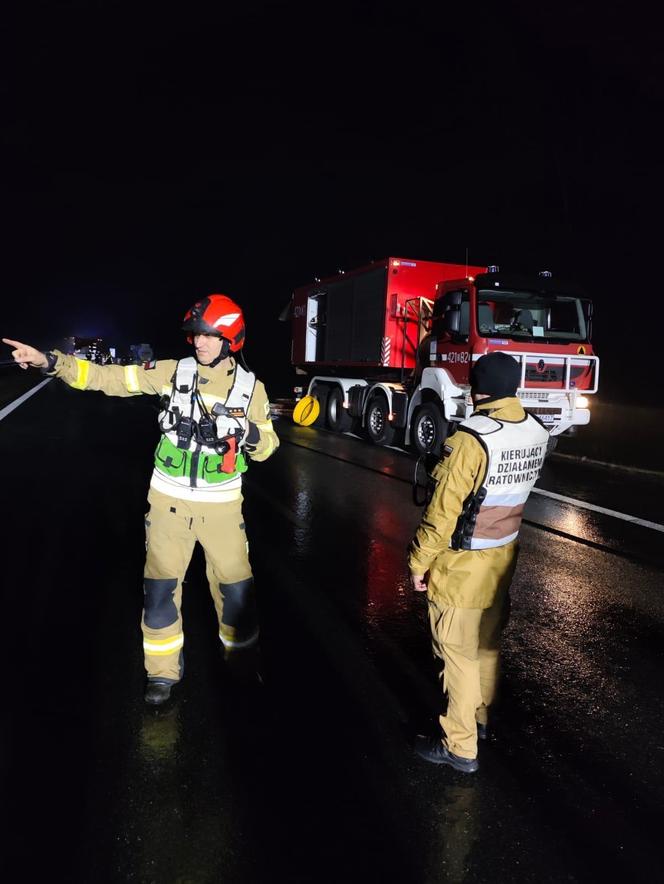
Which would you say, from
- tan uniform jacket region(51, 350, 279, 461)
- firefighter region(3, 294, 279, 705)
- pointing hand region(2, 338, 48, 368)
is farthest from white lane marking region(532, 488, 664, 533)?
pointing hand region(2, 338, 48, 368)

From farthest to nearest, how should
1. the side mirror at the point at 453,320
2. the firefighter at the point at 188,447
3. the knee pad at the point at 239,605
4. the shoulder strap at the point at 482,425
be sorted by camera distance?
the side mirror at the point at 453,320 < the knee pad at the point at 239,605 < the firefighter at the point at 188,447 < the shoulder strap at the point at 482,425

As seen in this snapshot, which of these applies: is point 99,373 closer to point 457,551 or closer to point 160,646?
point 160,646

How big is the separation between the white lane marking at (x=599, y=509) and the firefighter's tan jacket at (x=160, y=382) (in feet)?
17.8

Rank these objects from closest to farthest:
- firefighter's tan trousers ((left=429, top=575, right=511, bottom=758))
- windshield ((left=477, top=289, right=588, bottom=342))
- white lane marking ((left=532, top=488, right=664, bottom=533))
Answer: firefighter's tan trousers ((left=429, top=575, right=511, bottom=758)) → white lane marking ((left=532, top=488, right=664, bottom=533)) → windshield ((left=477, top=289, right=588, bottom=342))

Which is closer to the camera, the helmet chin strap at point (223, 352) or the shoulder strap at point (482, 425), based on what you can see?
the shoulder strap at point (482, 425)

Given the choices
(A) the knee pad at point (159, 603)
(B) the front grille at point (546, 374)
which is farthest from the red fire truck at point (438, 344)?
(A) the knee pad at point (159, 603)

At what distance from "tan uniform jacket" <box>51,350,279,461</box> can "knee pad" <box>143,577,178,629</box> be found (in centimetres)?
77

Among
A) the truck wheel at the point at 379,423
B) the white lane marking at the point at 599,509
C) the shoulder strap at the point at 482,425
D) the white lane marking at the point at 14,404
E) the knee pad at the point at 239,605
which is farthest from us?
the white lane marking at the point at 14,404

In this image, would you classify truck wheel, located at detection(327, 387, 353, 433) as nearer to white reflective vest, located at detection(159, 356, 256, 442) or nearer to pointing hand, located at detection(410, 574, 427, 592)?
A: white reflective vest, located at detection(159, 356, 256, 442)

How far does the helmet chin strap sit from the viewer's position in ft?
11.5

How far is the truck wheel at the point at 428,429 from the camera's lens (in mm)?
11750

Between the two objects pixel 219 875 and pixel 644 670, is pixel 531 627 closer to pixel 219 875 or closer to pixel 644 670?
pixel 644 670

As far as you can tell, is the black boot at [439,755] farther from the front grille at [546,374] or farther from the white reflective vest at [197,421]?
the front grille at [546,374]

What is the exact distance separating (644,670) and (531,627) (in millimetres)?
757
